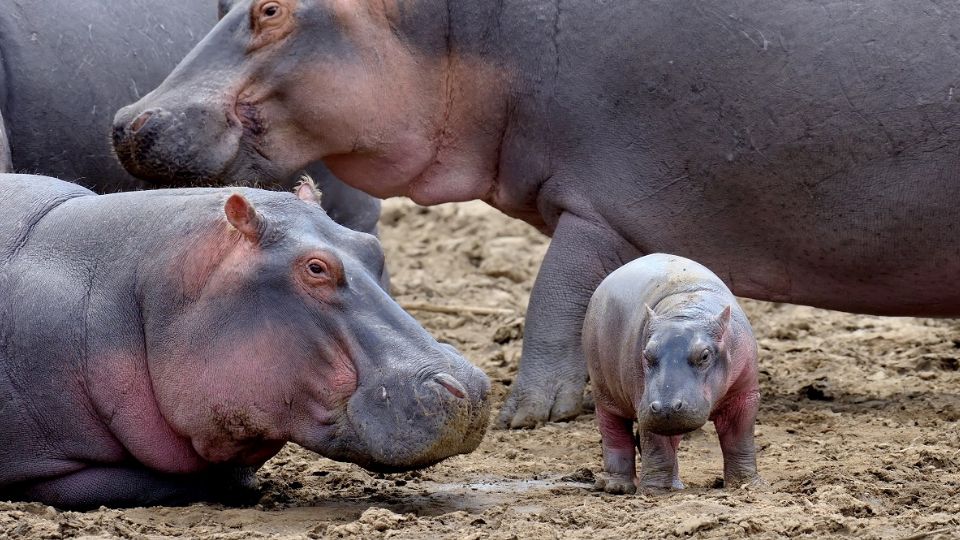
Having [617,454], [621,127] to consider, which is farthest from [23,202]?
[621,127]

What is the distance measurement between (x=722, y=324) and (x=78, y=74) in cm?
322

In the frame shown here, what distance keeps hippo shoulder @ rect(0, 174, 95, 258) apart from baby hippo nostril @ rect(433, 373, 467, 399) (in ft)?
4.09

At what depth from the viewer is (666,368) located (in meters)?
4.49

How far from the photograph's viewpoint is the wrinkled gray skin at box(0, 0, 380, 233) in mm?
6566

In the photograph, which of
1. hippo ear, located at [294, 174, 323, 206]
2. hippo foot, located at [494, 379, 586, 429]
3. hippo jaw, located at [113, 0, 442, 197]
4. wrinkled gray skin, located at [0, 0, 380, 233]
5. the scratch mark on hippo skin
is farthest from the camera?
wrinkled gray skin, located at [0, 0, 380, 233]

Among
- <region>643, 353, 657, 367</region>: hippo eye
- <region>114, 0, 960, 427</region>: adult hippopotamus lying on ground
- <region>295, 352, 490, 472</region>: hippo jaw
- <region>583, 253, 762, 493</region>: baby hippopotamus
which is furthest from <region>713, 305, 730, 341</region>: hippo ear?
<region>114, 0, 960, 427</region>: adult hippopotamus lying on ground

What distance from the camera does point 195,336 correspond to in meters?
4.30

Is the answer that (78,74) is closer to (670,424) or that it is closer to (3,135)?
(3,135)

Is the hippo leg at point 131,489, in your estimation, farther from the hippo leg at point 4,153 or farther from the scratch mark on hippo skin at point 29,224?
the hippo leg at point 4,153

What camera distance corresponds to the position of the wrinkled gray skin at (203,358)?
419cm

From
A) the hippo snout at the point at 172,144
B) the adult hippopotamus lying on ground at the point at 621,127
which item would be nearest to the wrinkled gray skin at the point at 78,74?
the hippo snout at the point at 172,144

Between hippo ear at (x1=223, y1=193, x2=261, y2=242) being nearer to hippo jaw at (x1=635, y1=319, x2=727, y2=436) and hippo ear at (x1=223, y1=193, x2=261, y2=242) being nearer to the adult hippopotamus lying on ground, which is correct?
hippo jaw at (x1=635, y1=319, x2=727, y2=436)

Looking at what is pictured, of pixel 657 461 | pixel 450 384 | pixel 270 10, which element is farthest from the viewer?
pixel 270 10

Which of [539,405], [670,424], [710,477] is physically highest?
[670,424]
